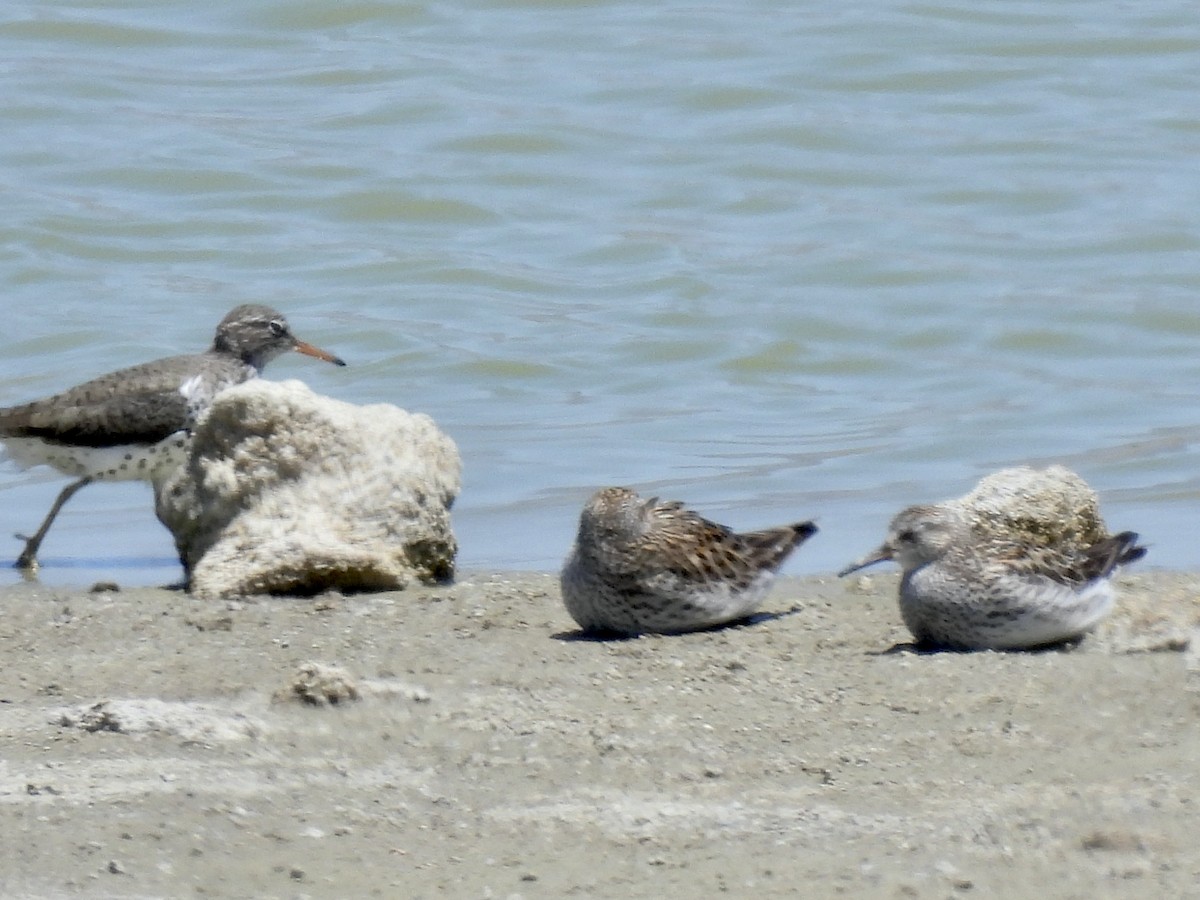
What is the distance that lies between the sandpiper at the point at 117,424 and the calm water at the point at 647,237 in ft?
1.32

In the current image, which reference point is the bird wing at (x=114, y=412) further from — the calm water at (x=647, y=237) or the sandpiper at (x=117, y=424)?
the calm water at (x=647, y=237)

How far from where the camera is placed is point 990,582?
7387mm

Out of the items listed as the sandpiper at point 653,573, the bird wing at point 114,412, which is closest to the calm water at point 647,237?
the bird wing at point 114,412

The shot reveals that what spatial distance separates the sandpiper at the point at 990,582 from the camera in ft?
24.3

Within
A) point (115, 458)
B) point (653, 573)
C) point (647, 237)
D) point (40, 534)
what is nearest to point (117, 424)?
point (115, 458)

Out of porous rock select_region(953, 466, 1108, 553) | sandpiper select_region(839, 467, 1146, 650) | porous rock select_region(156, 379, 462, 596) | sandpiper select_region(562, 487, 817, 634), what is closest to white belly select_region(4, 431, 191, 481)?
porous rock select_region(156, 379, 462, 596)

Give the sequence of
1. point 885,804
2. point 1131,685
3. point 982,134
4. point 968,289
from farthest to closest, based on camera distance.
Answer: point 982,134 → point 968,289 → point 1131,685 → point 885,804

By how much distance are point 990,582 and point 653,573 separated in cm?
123

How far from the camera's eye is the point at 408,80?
19922 mm

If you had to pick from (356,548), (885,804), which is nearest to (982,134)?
(356,548)

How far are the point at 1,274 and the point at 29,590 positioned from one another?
23.6 feet

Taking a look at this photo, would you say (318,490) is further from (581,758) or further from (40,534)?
(581,758)

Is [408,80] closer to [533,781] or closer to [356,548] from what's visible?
[356,548]

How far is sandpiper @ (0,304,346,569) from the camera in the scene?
10.9 metres
